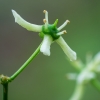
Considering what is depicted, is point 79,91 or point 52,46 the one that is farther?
point 52,46

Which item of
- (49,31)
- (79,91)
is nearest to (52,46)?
(79,91)

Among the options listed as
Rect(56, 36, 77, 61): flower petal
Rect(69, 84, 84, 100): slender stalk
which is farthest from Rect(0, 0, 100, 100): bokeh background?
Rect(56, 36, 77, 61): flower petal

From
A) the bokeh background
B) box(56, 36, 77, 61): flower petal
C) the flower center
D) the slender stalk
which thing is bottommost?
box(56, 36, 77, 61): flower petal

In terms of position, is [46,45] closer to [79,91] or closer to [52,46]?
[79,91]

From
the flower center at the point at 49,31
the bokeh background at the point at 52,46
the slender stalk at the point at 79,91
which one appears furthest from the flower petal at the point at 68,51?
the bokeh background at the point at 52,46

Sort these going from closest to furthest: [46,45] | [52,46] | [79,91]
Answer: [46,45], [79,91], [52,46]

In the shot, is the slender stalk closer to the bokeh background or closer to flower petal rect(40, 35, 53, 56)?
flower petal rect(40, 35, 53, 56)
